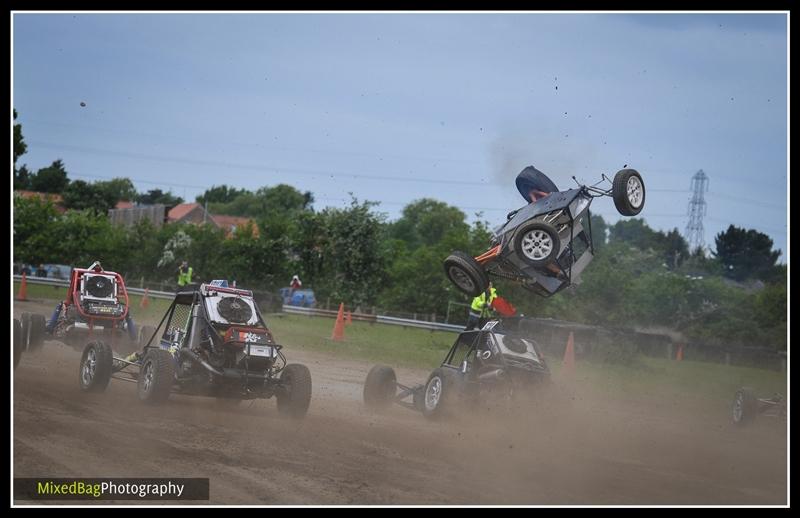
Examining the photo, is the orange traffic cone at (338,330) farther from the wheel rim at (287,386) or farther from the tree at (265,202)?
the tree at (265,202)

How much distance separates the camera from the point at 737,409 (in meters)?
15.8

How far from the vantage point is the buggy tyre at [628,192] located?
1205cm

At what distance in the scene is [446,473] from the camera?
380 inches

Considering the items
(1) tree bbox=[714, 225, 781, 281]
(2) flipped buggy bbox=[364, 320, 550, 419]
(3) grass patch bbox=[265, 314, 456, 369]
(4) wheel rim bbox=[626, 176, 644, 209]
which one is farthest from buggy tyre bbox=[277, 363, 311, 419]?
(1) tree bbox=[714, 225, 781, 281]

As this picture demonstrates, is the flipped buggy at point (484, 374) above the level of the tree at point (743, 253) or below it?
below

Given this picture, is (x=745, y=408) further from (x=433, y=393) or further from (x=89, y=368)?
(x=89, y=368)

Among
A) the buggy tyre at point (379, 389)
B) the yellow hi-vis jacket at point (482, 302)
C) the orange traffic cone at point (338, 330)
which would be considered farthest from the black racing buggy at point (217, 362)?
the orange traffic cone at point (338, 330)

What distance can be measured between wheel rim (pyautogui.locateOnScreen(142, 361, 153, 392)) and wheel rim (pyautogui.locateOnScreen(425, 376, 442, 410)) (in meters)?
4.01

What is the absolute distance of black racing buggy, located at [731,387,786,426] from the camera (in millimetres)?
15594

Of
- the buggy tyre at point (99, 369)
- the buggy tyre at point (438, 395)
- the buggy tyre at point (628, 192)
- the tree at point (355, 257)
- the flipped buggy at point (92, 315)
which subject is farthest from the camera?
the tree at point (355, 257)

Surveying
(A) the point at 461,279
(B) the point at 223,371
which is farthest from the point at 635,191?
(B) the point at 223,371

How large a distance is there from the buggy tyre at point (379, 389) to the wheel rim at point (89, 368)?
4.02 metres
